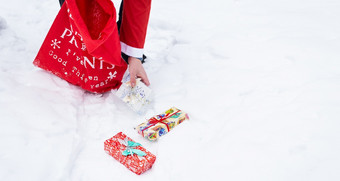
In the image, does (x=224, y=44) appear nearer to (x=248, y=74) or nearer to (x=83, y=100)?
(x=248, y=74)

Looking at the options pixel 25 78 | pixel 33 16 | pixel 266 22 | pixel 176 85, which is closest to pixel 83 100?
pixel 25 78

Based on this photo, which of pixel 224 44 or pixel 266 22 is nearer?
pixel 224 44

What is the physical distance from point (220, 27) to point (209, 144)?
1091mm

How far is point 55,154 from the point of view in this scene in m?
1.09

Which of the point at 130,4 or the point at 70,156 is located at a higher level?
the point at 130,4

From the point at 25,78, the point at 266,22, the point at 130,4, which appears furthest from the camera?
the point at 266,22

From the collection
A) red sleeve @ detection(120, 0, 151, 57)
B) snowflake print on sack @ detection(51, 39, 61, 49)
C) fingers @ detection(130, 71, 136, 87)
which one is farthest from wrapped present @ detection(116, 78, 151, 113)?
snowflake print on sack @ detection(51, 39, 61, 49)

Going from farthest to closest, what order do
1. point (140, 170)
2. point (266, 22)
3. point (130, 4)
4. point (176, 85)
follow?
point (266, 22), point (176, 85), point (130, 4), point (140, 170)

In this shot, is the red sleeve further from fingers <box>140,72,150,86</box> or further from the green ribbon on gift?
the green ribbon on gift

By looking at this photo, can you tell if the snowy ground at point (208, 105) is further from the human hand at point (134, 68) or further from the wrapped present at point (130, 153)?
the human hand at point (134, 68)

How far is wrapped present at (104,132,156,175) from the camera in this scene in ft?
3.50

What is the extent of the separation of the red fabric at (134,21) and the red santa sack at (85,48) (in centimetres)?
8

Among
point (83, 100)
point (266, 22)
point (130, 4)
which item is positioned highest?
point (130, 4)

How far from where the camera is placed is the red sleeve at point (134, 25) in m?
1.31
